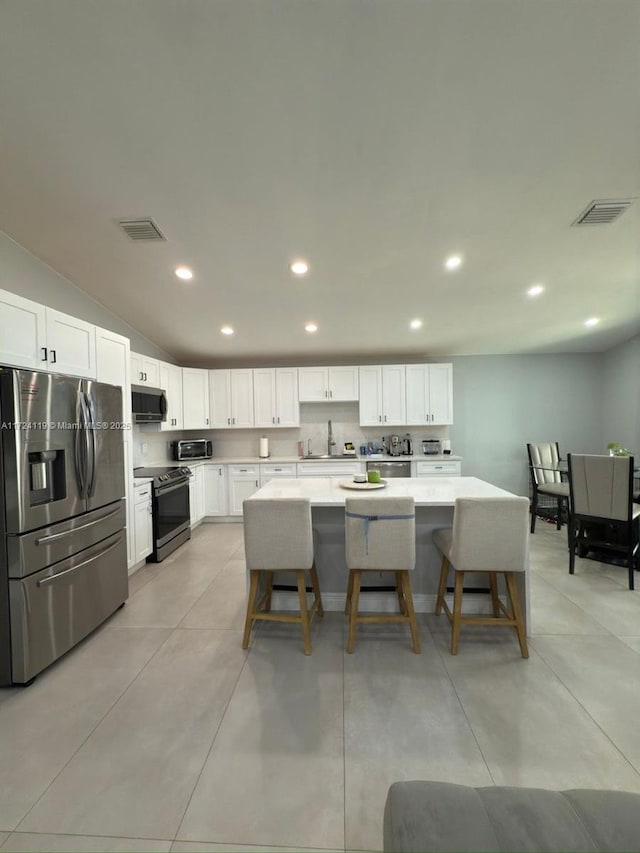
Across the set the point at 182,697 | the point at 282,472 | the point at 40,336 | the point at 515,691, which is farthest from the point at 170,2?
the point at 282,472

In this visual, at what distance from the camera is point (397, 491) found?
257 cm

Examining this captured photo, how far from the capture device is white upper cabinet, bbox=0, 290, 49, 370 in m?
2.10

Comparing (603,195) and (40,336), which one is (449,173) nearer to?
(603,195)

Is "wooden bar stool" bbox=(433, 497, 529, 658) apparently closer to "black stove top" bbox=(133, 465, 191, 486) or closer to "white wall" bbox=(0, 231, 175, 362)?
"black stove top" bbox=(133, 465, 191, 486)

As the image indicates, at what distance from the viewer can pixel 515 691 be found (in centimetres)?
184

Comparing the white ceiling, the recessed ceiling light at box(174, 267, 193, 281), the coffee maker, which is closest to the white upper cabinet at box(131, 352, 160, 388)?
the white ceiling

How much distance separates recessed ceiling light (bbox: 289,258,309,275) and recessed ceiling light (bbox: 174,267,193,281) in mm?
950

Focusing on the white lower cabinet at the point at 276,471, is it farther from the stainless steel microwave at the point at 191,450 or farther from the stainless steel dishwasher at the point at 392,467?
the stainless steel dishwasher at the point at 392,467

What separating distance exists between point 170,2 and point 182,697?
3127 millimetres

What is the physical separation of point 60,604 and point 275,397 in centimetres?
369

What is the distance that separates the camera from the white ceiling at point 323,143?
151cm

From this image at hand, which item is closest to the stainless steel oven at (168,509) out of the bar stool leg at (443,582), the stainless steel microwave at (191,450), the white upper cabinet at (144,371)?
the stainless steel microwave at (191,450)

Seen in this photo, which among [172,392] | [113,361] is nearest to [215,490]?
[172,392]

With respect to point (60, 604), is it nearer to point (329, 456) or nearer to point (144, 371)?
point (144, 371)
